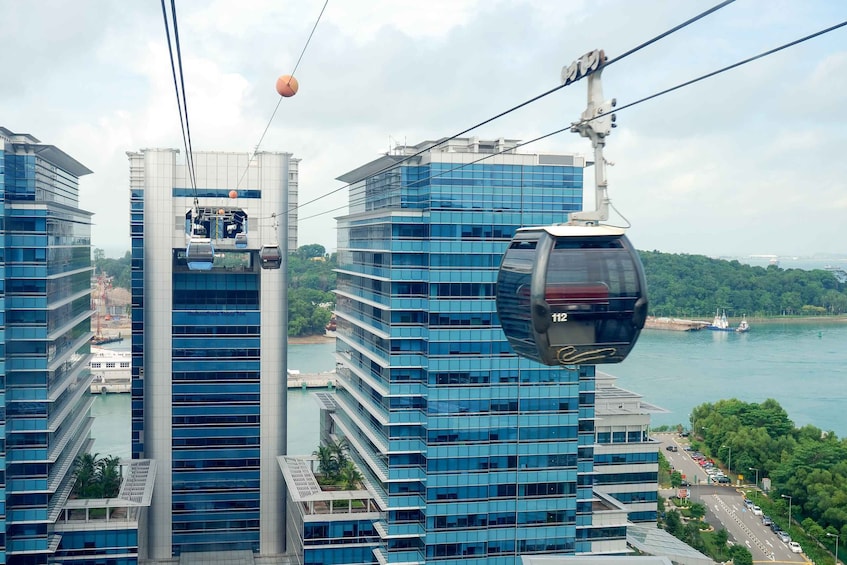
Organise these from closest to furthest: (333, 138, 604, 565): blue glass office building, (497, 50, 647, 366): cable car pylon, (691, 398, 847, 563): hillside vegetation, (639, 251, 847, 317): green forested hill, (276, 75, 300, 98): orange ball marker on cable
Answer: (497, 50, 647, 366): cable car pylon → (276, 75, 300, 98): orange ball marker on cable → (333, 138, 604, 565): blue glass office building → (691, 398, 847, 563): hillside vegetation → (639, 251, 847, 317): green forested hill

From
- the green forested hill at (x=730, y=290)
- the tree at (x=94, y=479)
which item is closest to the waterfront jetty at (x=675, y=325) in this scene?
the green forested hill at (x=730, y=290)

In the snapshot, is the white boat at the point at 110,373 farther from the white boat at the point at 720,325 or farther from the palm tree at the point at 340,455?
the white boat at the point at 720,325

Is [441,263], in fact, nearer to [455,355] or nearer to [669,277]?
[455,355]

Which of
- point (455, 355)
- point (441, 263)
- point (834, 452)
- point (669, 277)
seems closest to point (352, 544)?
point (455, 355)

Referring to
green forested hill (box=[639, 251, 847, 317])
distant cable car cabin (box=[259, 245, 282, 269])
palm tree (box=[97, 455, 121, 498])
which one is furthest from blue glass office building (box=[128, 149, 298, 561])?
green forested hill (box=[639, 251, 847, 317])

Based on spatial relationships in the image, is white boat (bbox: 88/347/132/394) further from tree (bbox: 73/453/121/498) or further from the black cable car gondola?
the black cable car gondola

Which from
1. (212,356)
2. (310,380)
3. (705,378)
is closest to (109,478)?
(212,356)

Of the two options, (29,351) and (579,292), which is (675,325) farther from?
(579,292)
